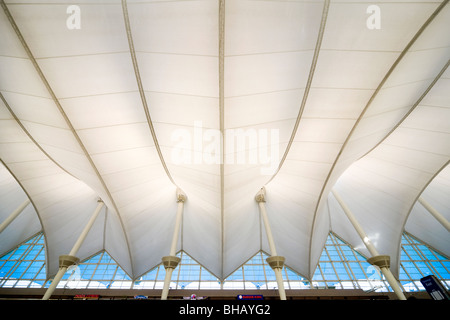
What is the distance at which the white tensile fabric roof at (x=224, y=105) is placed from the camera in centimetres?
787

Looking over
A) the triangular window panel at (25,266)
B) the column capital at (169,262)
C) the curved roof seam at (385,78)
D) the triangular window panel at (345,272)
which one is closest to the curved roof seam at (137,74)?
the column capital at (169,262)

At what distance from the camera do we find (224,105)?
34.5 ft

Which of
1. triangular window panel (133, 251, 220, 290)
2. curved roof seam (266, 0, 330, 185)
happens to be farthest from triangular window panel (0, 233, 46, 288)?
curved roof seam (266, 0, 330, 185)

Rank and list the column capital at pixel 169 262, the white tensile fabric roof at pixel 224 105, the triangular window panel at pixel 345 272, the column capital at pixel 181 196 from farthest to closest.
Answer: the triangular window panel at pixel 345 272 → the column capital at pixel 181 196 → the column capital at pixel 169 262 → the white tensile fabric roof at pixel 224 105

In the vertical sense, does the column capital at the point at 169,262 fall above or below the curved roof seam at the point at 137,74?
below

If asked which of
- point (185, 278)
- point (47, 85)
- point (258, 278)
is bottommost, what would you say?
point (258, 278)

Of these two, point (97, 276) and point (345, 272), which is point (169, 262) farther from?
point (345, 272)

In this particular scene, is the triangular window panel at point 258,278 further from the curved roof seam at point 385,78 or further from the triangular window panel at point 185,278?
the curved roof seam at point 385,78

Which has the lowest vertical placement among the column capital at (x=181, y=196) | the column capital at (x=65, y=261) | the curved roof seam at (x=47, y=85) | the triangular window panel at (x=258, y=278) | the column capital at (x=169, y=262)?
the column capital at (x=169, y=262)

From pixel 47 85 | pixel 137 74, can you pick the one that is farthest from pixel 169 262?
pixel 47 85

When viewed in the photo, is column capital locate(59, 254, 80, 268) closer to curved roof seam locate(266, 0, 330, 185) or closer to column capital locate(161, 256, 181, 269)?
column capital locate(161, 256, 181, 269)

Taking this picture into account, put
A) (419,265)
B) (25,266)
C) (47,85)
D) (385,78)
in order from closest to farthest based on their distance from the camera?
1. (47,85)
2. (385,78)
3. (419,265)
4. (25,266)

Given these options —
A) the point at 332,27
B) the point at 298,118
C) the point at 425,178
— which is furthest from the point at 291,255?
the point at 332,27
